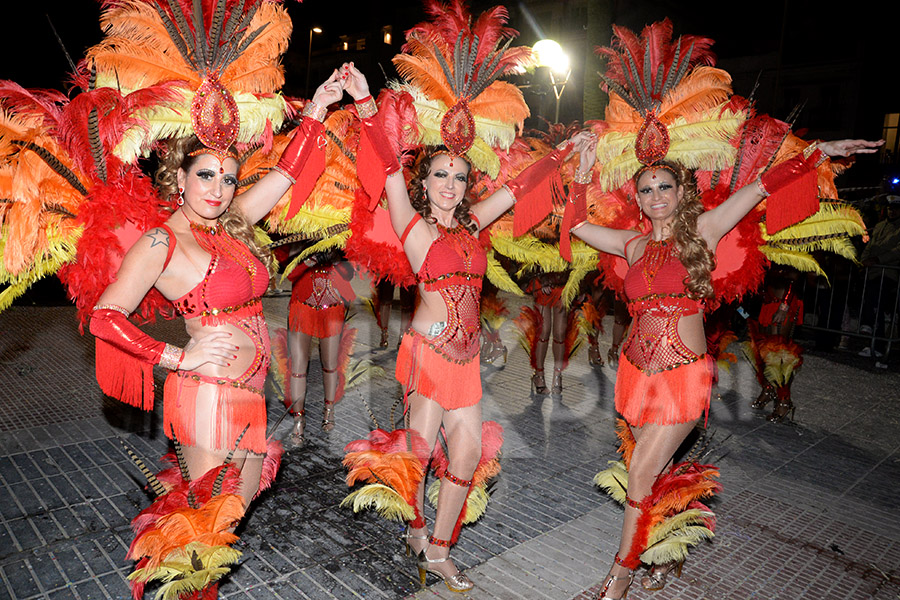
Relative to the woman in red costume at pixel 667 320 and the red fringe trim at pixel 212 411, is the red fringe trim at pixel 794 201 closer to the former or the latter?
the woman in red costume at pixel 667 320

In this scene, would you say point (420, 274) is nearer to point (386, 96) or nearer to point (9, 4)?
point (386, 96)

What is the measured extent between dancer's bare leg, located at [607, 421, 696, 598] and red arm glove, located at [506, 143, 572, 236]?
1.35 meters

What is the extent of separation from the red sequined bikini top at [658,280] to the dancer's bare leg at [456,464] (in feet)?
3.47

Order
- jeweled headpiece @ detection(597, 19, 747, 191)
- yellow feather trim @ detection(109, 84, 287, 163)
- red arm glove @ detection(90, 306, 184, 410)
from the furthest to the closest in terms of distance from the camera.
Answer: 1. jeweled headpiece @ detection(597, 19, 747, 191)
2. yellow feather trim @ detection(109, 84, 287, 163)
3. red arm glove @ detection(90, 306, 184, 410)

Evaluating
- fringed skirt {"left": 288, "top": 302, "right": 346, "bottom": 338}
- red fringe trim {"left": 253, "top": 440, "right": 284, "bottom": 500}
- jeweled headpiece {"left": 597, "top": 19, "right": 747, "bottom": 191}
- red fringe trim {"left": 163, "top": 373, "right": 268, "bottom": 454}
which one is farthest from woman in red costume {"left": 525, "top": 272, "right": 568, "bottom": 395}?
red fringe trim {"left": 163, "top": 373, "right": 268, "bottom": 454}

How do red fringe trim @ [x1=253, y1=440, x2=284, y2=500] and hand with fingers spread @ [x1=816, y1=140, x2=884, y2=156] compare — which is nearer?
red fringe trim @ [x1=253, y1=440, x2=284, y2=500]

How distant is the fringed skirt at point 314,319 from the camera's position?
4.94 m

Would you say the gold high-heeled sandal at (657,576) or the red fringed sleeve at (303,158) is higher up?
the red fringed sleeve at (303,158)

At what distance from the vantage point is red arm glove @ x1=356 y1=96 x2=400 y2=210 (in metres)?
2.82

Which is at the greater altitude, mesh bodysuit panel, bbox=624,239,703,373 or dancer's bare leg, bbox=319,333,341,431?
mesh bodysuit panel, bbox=624,239,703,373

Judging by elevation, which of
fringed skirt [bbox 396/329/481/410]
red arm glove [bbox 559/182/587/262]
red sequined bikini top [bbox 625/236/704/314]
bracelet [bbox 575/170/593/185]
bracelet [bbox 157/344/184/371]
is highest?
bracelet [bbox 575/170/593/185]

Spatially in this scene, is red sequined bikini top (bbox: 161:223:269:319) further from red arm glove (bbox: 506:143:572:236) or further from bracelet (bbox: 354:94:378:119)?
red arm glove (bbox: 506:143:572:236)

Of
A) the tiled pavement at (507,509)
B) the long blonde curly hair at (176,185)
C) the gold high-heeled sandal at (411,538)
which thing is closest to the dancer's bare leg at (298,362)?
the tiled pavement at (507,509)

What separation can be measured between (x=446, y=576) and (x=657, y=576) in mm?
1181
